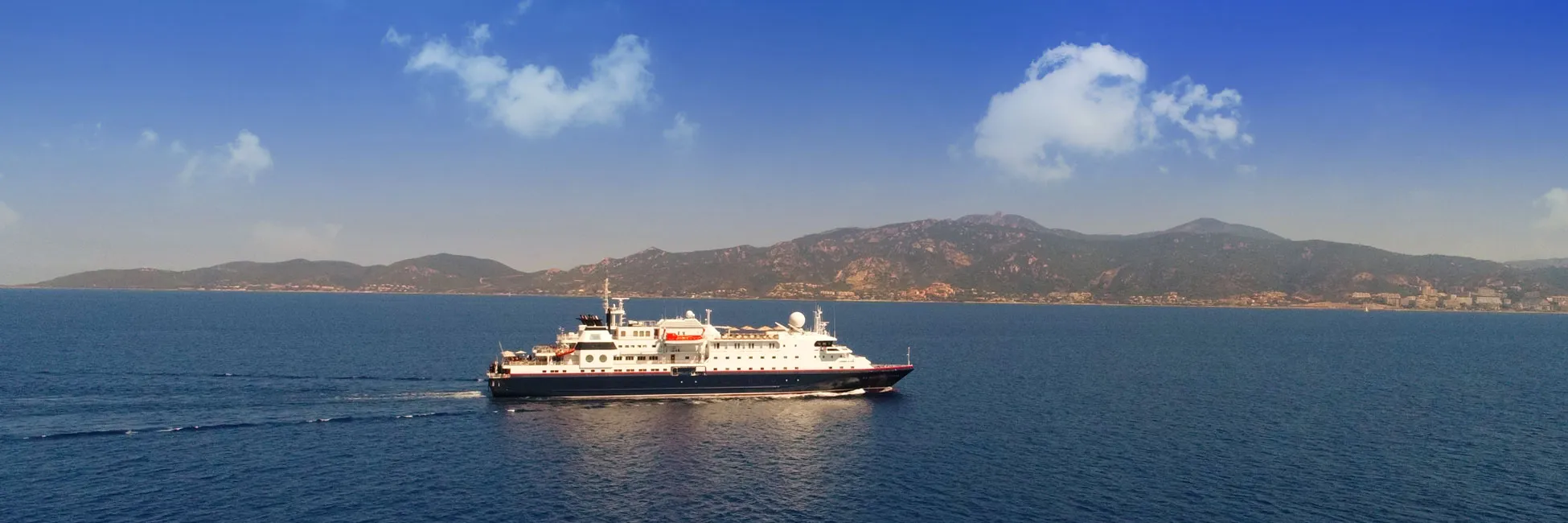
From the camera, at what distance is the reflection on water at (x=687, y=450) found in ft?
152

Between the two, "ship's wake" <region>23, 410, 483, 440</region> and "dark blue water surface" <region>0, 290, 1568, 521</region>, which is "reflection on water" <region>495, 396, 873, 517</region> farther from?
"ship's wake" <region>23, 410, 483, 440</region>

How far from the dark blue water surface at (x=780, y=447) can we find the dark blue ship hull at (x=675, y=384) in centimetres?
171

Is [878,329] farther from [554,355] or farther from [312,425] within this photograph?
[312,425]

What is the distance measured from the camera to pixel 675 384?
250 feet

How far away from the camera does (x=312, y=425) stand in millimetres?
61250

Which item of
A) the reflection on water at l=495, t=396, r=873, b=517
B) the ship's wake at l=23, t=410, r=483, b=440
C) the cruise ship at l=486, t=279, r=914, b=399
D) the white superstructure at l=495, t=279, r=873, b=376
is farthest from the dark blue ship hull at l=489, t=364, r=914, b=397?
the ship's wake at l=23, t=410, r=483, b=440

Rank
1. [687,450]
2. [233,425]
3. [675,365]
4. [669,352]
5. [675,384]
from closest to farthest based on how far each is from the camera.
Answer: [687,450]
[233,425]
[675,384]
[675,365]
[669,352]

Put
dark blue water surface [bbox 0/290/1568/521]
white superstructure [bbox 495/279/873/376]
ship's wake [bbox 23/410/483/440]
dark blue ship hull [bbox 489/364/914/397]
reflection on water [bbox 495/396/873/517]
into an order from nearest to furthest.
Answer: dark blue water surface [bbox 0/290/1568/521], reflection on water [bbox 495/396/873/517], ship's wake [bbox 23/410/483/440], dark blue ship hull [bbox 489/364/914/397], white superstructure [bbox 495/279/873/376]

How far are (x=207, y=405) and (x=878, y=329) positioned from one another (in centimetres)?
13222

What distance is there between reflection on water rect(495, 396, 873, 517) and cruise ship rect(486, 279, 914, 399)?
5.30 ft

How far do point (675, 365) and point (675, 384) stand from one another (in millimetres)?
1695

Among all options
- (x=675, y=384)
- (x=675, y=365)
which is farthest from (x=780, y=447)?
(x=675, y=365)

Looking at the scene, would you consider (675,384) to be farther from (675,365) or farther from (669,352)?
(669,352)

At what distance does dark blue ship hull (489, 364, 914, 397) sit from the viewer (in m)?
74.4
